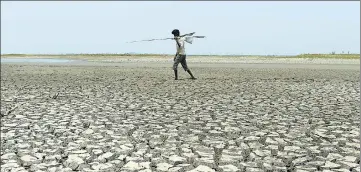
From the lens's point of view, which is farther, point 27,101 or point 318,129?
point 27,101

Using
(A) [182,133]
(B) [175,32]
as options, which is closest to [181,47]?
(B) [175,32]

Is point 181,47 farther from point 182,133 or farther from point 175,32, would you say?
point 182,133

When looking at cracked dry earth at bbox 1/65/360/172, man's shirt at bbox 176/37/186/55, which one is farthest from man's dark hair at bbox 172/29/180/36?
cracked dry earth at bbox 1/65/360/172

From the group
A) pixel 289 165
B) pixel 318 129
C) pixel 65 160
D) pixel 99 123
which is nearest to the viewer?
pixel 289 165

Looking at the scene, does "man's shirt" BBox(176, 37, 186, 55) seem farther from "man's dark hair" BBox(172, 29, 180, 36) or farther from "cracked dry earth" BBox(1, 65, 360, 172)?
"cracked dry earth" BBox(1, 65, 360, 172)

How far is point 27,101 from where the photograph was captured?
12.3 m

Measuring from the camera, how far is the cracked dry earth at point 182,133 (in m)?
5.76

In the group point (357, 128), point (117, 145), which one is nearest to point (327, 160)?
point (357, 128)

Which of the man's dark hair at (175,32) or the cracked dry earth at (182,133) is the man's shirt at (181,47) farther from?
the cracked dry earth at (182,133)

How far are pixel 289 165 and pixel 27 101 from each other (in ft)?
29.9

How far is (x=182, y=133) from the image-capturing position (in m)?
7.61

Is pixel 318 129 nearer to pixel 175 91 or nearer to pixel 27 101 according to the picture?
pixel 175 91

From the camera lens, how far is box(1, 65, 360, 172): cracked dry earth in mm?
5762

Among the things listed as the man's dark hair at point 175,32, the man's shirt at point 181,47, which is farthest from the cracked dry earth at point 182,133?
the man's dark hair at point 175,32
